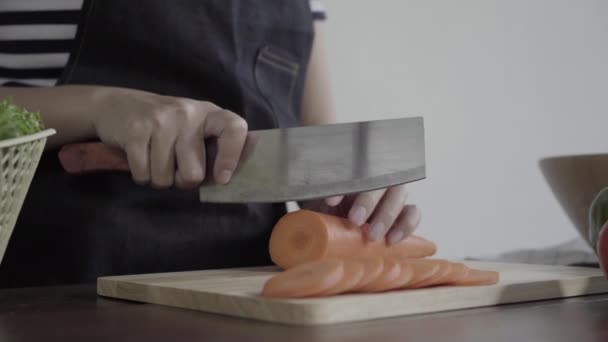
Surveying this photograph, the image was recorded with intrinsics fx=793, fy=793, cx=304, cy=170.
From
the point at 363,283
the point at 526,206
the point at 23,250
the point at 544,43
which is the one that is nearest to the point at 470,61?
the point at 544,43

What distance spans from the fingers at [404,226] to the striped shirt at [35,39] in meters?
0.57

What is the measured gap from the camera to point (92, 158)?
1104mm

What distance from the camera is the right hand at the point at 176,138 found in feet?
3.28

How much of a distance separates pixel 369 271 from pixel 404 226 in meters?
0.39

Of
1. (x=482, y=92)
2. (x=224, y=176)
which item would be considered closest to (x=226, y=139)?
(x=224, y=176)

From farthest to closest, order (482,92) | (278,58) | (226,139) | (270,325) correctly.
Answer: (482,92)
(278,58)
(226,139)
(270,325)

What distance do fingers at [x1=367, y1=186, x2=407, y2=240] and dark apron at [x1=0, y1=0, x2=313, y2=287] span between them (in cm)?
23

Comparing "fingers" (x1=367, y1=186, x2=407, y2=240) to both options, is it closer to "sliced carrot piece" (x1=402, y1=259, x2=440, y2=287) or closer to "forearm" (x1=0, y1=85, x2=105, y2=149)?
"sliced carrot piece" (x1=402, y1=259, x2=440, y2=287)

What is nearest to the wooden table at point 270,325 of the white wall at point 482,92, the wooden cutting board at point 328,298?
the wooden cutting board at point 328,298

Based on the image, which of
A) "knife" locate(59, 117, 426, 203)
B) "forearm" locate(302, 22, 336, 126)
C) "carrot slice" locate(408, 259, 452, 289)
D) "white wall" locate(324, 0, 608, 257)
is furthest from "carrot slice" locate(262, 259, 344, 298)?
"white wall" locate(324, 0, 608, 257)

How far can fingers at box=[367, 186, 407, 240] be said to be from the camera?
1.11 m

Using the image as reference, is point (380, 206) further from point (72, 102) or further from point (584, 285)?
point (72, 102)

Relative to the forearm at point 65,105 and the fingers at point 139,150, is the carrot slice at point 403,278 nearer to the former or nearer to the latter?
the fingers at point 139,150

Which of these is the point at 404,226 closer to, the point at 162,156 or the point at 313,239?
the point at 313,239
